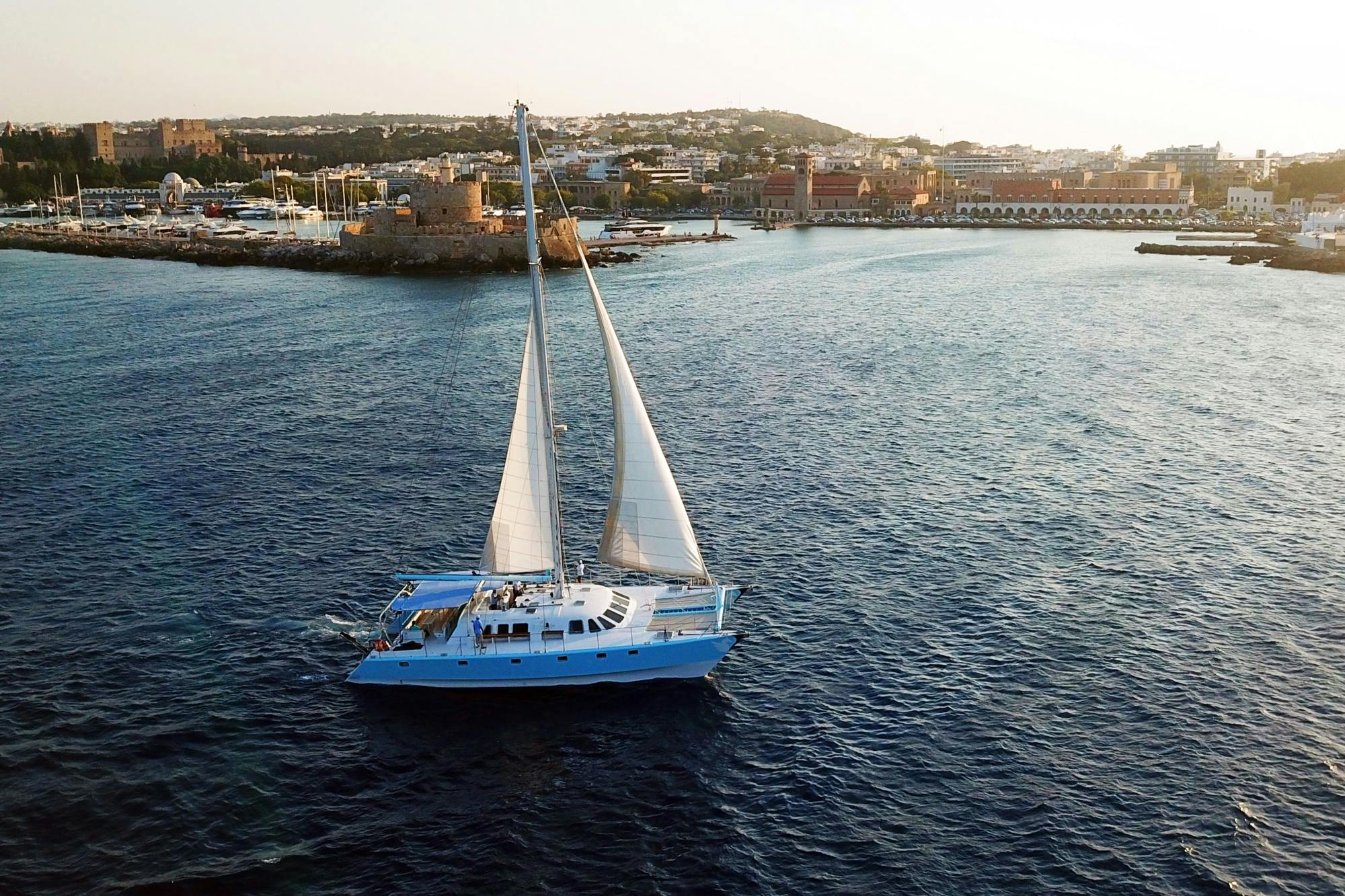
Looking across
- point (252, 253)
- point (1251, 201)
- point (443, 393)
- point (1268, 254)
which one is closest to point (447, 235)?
point (252, 253)

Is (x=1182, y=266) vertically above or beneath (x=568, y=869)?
above

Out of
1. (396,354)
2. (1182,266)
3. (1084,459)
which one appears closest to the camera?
(1084,459)

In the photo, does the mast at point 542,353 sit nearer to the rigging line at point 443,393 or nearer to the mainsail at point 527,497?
the mainsail at point 527,497

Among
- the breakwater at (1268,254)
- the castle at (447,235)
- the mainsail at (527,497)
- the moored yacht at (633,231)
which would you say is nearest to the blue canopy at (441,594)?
the mainsail at (527,497)

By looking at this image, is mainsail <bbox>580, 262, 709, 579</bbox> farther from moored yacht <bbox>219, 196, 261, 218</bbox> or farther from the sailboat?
moored yacht <bbox>219, 196, 261, 218</bbox>

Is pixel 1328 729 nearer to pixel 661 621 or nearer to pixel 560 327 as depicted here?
pixel 661 621

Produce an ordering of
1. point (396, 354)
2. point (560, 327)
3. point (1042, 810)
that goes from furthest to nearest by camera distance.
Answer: point (560, 327), point (396, 354), point (1042, 810)

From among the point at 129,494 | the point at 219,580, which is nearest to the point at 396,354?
the point at 129,494
